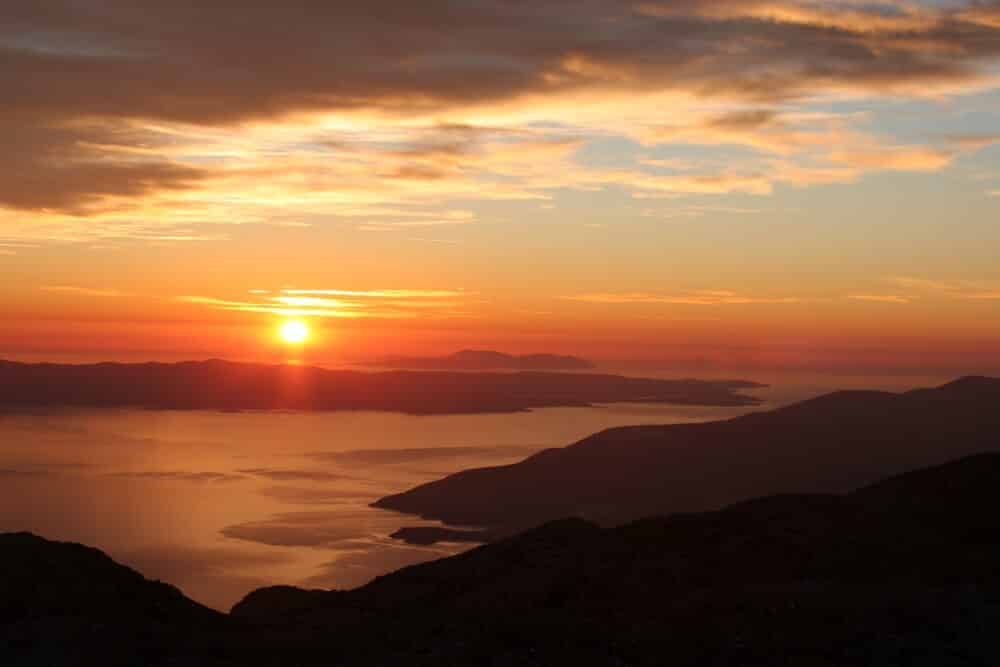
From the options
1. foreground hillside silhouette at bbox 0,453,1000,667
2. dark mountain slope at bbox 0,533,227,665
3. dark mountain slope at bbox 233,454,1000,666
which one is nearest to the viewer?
dark mountain slope at bbox 233,454,1000,666

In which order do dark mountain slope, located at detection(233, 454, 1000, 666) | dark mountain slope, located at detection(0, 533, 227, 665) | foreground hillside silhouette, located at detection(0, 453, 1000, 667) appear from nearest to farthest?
dark mountain slope, located at detection(233, 454, 1000, 666) < foreground hillside silhouette, located at detection(0, 453, 1000, 667) < dark mountain slope, located at detection(0, 533, 227, 665)

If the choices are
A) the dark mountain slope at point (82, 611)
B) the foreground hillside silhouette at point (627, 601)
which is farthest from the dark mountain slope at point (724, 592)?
the dark mountain slope at point (82, 611)

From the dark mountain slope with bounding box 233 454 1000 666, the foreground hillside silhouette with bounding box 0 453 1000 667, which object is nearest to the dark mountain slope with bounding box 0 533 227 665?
the foreground hillside silhouette with bounding box 0 453 1000 667

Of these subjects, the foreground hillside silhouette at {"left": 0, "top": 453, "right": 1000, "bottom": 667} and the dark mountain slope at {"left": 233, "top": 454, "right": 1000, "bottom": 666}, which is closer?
the dark mountain slope at {"left": 233, "top": 454, "right": 1000, "bottom": 666}

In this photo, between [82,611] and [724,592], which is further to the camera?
[82,611]

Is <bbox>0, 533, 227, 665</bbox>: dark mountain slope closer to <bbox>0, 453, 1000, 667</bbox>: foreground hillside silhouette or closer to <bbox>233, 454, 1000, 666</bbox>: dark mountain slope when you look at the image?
<bbox>0, 453, 1000, 667</bbox>: foreground hillside silhouette

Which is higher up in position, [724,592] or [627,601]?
[724,592]

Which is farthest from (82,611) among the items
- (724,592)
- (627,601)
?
(724,592)

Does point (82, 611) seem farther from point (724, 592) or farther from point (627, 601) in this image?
point (724, 592)

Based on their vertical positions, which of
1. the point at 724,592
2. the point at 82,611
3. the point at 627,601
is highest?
the point at 724,592
